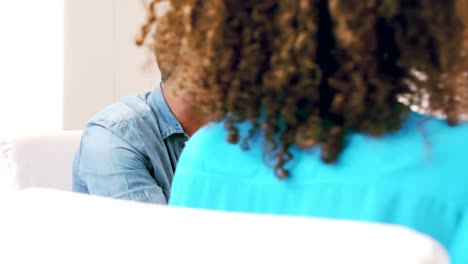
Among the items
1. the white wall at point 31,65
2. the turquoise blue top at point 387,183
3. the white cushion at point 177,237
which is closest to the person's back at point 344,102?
the turquoise blue top at point 387,183

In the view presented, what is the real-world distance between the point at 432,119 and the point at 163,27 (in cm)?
30

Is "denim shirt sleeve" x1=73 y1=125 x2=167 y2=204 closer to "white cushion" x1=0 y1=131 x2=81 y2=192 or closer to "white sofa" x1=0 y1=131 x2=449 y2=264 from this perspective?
"white cushion" x1=0 y1=131 x2=81 y2=192

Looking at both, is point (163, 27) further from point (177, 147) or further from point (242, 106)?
point (177, 147)

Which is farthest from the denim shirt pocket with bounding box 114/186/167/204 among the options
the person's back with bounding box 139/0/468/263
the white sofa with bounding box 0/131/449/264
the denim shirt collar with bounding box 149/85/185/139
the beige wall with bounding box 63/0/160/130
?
the beige wall with bounding box 63/0/160/130

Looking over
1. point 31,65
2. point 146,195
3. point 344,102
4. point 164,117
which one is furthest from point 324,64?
point 31,65

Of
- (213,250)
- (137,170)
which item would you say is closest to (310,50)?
(213,250)

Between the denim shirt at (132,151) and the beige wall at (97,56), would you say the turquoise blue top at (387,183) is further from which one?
the beige wall at (97,56)

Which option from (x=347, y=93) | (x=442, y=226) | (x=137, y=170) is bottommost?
(x=137, y=170)

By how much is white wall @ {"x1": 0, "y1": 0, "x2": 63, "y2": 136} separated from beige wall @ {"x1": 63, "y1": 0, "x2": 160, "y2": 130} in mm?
51

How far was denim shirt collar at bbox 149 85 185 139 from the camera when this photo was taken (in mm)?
1408

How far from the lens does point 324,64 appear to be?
0.61 m

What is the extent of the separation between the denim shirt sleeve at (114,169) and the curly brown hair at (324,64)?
2.23ft

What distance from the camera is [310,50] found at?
0.56 meters

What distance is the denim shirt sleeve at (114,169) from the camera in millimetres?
1288
